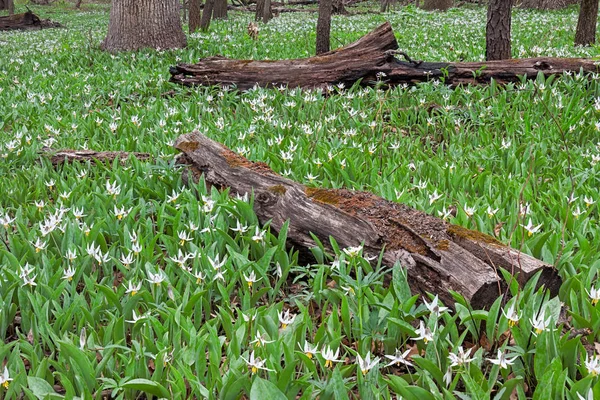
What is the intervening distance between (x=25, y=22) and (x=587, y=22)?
69.9 ft

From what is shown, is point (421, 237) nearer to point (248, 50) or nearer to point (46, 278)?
point (46, 278)

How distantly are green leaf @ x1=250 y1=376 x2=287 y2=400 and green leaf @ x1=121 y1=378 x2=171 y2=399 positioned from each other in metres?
0.34

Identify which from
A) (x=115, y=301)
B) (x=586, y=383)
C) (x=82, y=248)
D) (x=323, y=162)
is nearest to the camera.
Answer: (x=586, y=383)

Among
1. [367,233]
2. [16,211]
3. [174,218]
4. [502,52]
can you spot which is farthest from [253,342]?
[502,52]

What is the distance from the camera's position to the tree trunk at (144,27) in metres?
11.0

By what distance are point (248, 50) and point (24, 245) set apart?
865cm

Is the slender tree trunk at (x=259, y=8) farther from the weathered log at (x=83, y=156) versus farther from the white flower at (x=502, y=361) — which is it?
the white flower at (x=502, y=361)

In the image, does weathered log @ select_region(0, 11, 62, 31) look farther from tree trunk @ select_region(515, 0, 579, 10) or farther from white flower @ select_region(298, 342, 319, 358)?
white flower @ select_region(298, 342, 319, 358)

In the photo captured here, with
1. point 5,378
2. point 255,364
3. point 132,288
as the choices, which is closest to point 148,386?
point 255,364

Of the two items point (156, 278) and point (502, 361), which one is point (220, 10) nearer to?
point (156, 278)

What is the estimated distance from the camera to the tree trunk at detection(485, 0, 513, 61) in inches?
289

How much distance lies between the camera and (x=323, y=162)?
4.30 metres

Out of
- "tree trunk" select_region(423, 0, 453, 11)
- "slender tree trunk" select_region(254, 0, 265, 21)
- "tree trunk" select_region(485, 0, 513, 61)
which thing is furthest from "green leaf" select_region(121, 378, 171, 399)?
"tree trunk" select_region(423, 0, 453, 11)

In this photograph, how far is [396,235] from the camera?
109 inches
